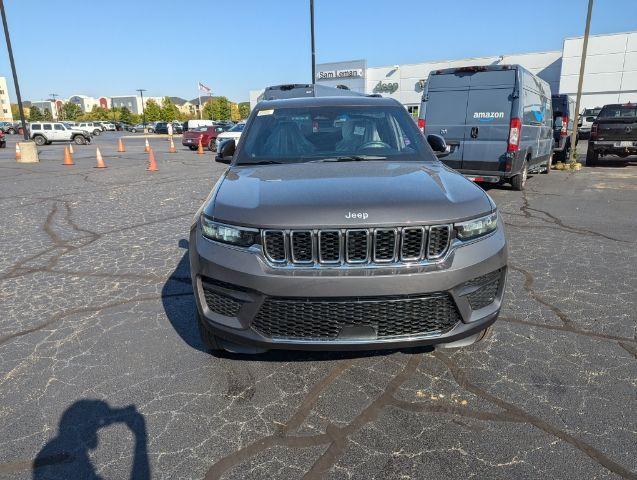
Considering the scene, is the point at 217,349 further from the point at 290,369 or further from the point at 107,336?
the point at 107,336

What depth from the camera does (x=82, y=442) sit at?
7.55 feet

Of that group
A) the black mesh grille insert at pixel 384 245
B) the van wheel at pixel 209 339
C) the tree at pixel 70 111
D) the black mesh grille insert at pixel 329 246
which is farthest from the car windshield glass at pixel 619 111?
the tree at pixel 70 111

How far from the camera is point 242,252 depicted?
2.43 m

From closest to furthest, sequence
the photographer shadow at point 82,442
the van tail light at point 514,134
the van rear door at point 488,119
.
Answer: the photographer shadow at point 82,442 → the van tail light at point 514,134 → the van rear door at point 488,119

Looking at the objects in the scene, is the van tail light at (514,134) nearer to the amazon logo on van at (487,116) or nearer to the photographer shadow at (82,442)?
the amazon logo on van at (487,116)

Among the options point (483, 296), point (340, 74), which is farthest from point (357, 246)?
point (340, 74)

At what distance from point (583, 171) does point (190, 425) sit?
1571 centimetres

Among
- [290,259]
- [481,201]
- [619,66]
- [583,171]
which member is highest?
[619,66]

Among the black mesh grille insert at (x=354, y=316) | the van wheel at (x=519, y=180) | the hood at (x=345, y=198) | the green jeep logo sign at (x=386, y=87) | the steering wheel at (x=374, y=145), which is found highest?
the green jeep logo sign at (x=386, y=87)

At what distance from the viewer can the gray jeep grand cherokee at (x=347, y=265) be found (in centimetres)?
234

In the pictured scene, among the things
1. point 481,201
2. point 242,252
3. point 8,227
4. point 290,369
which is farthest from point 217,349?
point 8,227

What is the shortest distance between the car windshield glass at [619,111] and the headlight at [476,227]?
15009mm

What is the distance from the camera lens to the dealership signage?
5381 cm

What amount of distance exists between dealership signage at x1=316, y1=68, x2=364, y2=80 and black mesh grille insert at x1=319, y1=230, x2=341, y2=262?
5500cm
